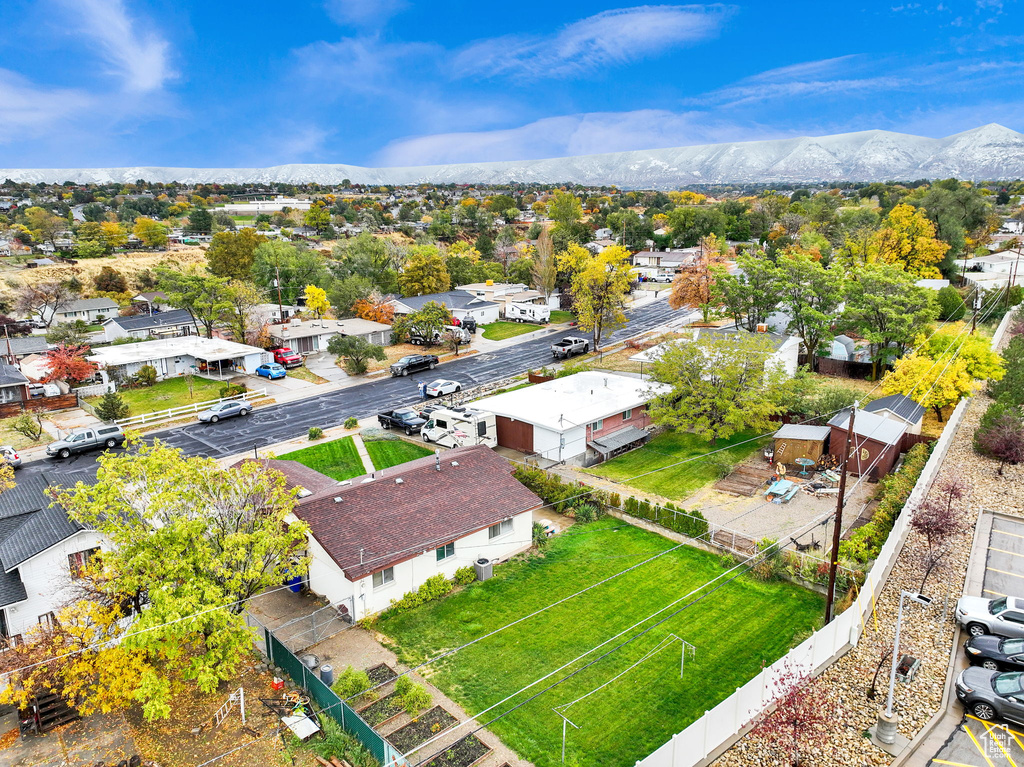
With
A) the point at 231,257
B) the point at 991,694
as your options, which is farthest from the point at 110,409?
the point at 231,257

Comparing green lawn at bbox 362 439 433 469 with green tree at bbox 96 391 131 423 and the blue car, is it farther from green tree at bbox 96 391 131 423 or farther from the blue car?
the blue car

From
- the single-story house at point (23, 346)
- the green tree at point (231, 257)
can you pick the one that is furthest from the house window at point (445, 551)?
the green tree at point (231, 257)

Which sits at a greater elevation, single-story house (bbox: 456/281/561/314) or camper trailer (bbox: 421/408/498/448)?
single-story house (bbox: 456/281/561/314)

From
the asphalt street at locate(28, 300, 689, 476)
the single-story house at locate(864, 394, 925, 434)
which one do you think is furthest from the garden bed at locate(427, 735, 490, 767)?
the single-story house at locate(864, 394, 925, 434)

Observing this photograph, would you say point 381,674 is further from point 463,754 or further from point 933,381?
point 933,381

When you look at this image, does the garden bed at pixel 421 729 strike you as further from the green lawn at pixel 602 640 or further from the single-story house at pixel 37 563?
the single-story house at pixel 37 563

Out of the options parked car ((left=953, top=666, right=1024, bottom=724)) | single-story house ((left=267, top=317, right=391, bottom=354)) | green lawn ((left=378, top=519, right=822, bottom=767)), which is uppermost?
single-story house ((left=267, top=317, right=391, bottom=354))

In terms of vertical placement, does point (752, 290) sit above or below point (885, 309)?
above
